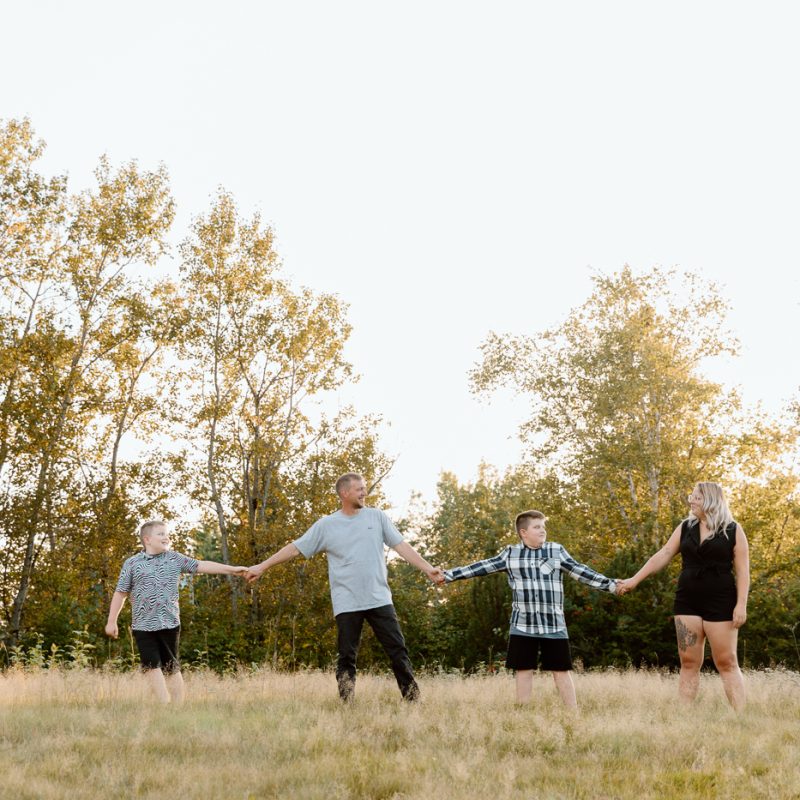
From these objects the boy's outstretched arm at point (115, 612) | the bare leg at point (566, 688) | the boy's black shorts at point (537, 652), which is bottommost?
the bare leg at point (566, 688)

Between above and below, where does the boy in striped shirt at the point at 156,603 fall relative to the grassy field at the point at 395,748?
above

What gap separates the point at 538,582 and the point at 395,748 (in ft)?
7.93

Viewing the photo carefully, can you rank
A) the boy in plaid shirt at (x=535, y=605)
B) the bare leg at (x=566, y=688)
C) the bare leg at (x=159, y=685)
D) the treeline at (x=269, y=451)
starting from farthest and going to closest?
1. the treeline at (x=269, y=451)
2. the bare leg at (x=159, y=685)
3. the boy in plaid shirt at (x=535, y=605)
4. the bare leg at (x=566, y=688)

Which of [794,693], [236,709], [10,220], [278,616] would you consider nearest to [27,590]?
[278,616]

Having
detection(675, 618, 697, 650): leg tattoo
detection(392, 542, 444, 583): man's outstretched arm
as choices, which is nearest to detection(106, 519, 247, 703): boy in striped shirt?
detection(392, 542, 444, 583): man's outstretched arm

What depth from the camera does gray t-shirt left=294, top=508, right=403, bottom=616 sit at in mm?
7699

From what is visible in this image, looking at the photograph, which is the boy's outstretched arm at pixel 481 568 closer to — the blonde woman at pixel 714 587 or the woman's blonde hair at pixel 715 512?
the blonde woman at pixel 714 587

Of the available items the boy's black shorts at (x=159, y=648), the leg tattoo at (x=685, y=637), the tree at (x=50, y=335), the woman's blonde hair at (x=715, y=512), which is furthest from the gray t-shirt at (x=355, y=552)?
the tree at (x=50, y=335)

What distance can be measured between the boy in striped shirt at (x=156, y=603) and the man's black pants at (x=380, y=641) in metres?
1.14

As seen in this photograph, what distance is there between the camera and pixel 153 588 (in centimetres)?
805

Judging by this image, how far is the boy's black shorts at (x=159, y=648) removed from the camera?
8.01 m

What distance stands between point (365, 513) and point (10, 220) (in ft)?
55.8

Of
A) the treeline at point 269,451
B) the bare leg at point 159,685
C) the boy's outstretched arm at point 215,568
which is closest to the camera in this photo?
the bare leg at point 159,685

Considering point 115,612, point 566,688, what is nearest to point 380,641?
point 566,688
